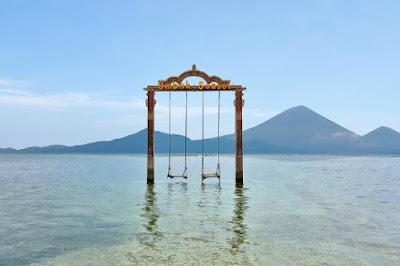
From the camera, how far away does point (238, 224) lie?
14562 millimetres

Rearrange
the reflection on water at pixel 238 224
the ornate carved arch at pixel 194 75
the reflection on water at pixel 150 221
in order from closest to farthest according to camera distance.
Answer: the reflection on water at pixel 238 224 < the reflection on water at pixel 150 221 < the ornate carved arch at pixel 194 75

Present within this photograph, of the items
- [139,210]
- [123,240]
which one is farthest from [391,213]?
[123,240]

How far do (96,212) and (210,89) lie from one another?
12784mm

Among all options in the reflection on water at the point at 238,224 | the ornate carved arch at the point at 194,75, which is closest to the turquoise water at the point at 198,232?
the reflection on water at the point at 238,224

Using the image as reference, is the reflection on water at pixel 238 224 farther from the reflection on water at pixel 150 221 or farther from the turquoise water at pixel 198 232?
the reflection on water at pixel 150 221

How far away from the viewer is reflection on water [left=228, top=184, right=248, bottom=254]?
11.2 metres

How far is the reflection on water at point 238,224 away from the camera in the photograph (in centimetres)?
1124

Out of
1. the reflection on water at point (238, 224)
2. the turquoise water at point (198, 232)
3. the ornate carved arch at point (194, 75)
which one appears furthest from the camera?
Answer: the ornate carved arch at point (194, 75)

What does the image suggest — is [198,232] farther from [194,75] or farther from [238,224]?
[194,75]

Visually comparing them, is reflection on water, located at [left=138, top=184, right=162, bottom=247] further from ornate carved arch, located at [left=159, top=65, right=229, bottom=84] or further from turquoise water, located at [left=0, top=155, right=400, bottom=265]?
ornate carved arch, located at [left=159, top=65, right=229, bottom=84]

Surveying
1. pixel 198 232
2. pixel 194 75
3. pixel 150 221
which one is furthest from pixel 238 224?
pixel 194 75

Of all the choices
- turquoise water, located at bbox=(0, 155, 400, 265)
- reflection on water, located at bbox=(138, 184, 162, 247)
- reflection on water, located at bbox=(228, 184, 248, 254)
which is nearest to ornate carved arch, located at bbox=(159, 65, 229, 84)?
reflection on water, located at bbox=(228, 184, 248, 254)

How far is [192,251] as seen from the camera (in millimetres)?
10469

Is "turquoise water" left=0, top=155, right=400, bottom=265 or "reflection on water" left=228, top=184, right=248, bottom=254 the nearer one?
"turquoise water" left=0, top=155, right=400, bottom=265
